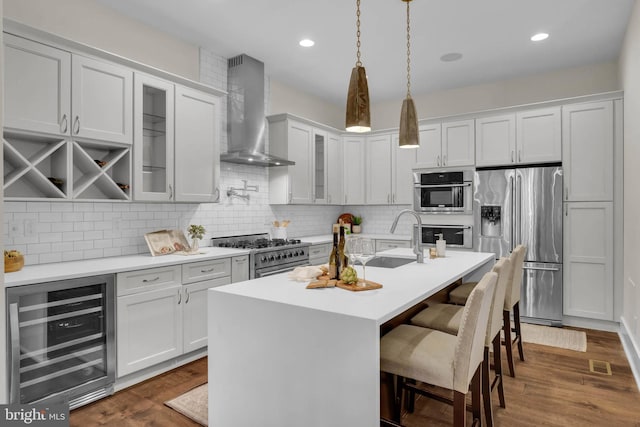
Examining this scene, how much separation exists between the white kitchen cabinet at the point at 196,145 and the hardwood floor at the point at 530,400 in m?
1.57

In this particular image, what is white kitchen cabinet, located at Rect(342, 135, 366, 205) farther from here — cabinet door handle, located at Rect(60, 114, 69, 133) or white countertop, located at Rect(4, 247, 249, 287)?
cabinet door handle, located at Rect(60, 114, 69, 133)

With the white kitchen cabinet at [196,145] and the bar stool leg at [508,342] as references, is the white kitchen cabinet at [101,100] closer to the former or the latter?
the white kitchen cabinet at [196,145]

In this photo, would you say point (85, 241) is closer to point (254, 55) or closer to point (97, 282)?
point (97, 282)

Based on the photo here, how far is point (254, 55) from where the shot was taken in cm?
439

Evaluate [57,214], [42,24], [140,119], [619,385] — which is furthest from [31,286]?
[619,385]

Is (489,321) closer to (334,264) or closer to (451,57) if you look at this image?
(334,264)

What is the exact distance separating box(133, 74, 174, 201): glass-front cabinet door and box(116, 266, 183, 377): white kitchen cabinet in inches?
28.1

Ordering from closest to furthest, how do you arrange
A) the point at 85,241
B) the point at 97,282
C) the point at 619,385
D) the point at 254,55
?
the point at 97,282 → the point at 619,385 → the point at 85,241 → the point at 254,55

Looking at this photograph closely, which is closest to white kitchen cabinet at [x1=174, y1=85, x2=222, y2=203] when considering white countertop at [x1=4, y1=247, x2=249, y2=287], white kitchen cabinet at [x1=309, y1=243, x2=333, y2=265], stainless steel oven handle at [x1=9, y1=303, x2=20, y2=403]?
white countertop at [x1=4, y1=247, x2=249, y2=287]

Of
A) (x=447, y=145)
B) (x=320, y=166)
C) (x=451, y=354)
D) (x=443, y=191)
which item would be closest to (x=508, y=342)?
(x=451, y=354)

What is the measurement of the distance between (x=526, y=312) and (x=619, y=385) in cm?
157

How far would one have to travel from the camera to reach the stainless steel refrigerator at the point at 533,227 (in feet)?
14.5

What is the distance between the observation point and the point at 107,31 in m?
3.38

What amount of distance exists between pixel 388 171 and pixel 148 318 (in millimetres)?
3818
